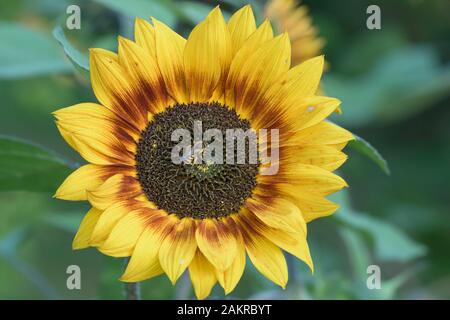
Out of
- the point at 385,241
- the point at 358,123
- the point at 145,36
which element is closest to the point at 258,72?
the point at 145,36

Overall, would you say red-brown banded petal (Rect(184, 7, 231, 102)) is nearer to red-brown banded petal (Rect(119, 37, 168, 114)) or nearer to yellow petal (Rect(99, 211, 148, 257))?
red-brown banded petal (Rect(119, 37, 168, 114))

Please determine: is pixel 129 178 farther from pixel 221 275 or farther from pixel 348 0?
pixel 348 0

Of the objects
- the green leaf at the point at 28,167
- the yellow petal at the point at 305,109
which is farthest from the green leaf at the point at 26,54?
the yellow petal at the point at 305,109

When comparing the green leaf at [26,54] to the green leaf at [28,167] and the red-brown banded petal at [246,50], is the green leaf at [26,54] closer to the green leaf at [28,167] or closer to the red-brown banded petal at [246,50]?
the green leaf at [28,167]

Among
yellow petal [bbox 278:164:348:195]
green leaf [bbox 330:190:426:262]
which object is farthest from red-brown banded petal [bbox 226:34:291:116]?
green leaf [bbox 330:190:426:262]

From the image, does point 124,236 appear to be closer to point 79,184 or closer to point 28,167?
point 79,184
